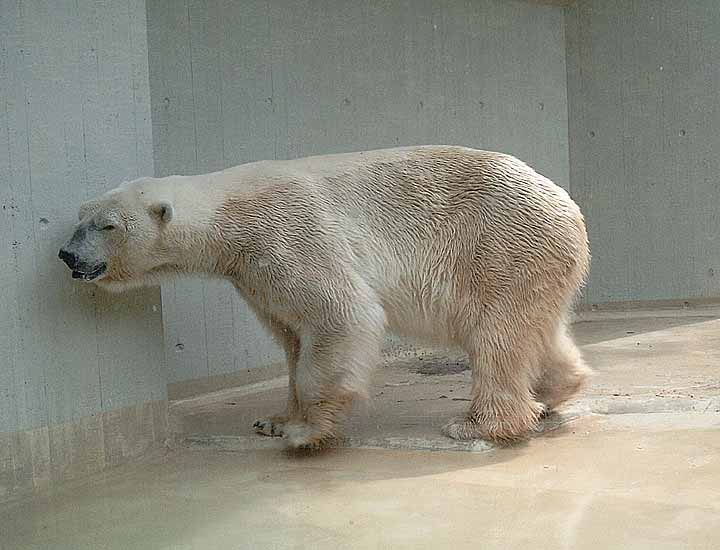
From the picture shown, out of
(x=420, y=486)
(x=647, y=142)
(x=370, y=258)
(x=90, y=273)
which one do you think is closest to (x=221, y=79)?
(x=370, y=258)

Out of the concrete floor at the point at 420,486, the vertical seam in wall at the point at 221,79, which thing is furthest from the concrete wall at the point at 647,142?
the vertical seam in wall at the point at 221,79

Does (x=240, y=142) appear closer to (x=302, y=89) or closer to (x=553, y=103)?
(x=302, y=89)

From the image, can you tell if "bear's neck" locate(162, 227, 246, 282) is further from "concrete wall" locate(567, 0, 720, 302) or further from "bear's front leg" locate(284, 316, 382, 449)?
"concrete wall" locate(567, 0, 720, 302)

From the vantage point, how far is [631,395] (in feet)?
16.5

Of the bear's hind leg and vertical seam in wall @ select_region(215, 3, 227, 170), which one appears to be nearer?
the bear's hind leg

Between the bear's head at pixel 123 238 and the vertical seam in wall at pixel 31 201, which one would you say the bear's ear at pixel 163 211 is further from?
the vertical seam in wall at pixel 31 201

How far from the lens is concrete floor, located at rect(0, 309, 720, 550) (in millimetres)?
3102

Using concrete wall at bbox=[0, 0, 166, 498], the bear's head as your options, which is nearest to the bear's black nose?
the bear's head

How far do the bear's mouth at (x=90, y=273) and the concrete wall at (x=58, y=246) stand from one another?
138 mm

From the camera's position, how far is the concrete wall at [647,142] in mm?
9328

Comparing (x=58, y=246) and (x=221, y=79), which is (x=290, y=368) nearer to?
(x=58, y=246)

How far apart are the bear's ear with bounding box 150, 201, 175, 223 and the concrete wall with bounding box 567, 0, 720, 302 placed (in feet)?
20.9

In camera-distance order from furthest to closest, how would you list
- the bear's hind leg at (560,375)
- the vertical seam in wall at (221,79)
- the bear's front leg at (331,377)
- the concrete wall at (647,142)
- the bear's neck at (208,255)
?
the concrete wall at (647,142)
the vertical seam in wall at (221,79)
the bear's hind leg at (560,375)
the bear's neck at (208,255)
the bear's front leg at (331,377)

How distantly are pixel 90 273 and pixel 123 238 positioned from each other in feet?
0.74
